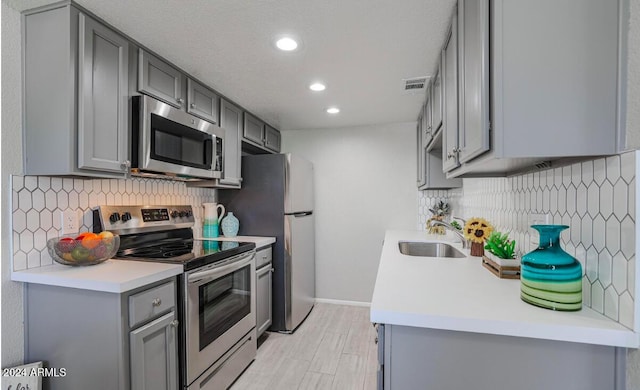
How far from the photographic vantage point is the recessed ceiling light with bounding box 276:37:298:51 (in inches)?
65.2

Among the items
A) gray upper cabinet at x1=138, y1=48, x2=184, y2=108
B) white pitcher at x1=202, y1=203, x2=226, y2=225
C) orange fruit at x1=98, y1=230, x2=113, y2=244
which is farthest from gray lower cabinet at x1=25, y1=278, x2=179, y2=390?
white pitcher at x1=202, y1=203, x2=226, y2=225

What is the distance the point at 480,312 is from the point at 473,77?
31.2 inches

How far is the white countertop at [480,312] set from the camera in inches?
30.7

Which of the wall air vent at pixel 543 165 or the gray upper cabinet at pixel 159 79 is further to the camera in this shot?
the gray upper cabinet at pixel 159 79

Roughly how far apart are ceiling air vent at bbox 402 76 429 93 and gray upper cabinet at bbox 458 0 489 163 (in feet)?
2.98

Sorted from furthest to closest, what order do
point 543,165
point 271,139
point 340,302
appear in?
point 340,302
point 271,139
point 543,165

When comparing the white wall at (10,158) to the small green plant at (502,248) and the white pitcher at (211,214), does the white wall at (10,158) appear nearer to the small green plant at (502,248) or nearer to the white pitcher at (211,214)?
the white pitcher at (211,214)

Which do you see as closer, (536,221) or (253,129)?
→ (536,221)

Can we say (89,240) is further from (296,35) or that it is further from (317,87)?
(317,87)

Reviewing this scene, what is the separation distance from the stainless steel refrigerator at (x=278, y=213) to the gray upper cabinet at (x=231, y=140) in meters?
0.17

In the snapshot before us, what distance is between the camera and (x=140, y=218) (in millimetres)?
2055

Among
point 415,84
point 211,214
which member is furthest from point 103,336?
point 415,84

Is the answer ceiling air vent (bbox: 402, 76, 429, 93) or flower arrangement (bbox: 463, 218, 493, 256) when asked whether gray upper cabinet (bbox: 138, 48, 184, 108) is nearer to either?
ceiling air vent (bbox: 402, 76, 429, 93)

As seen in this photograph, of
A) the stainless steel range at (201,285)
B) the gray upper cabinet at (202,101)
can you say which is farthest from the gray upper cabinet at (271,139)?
the stainless steel range at (201,285)
